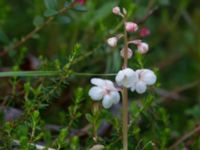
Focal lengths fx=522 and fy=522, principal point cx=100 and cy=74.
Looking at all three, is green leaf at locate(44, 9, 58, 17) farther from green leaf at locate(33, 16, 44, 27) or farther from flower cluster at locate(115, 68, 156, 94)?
flower cluster at locate(115, 68, 156, 94)

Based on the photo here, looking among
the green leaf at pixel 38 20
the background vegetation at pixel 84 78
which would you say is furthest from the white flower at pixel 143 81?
the green leaf at pixel 38 20

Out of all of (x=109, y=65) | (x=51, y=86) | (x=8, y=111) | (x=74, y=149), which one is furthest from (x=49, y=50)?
(x=74, y=149)

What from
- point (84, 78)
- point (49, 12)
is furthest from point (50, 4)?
point (84, 78)

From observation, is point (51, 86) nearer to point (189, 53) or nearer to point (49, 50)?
point (49, 50)

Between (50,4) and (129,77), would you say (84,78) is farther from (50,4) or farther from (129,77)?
(129,77)

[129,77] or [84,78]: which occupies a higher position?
[84,78]

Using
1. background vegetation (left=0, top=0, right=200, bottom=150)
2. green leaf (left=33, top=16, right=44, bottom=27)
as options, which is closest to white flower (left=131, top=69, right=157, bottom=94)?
background vegetation (left=0, top=0, right=200, bottom=150)
